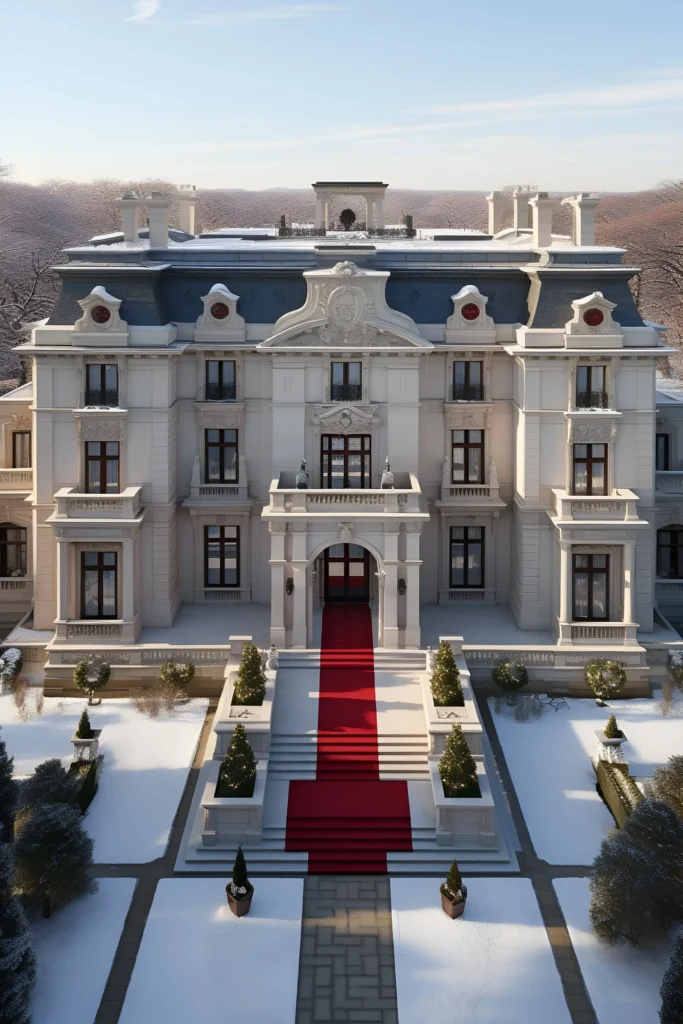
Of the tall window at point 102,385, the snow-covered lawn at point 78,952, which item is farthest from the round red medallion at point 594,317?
the snow-covered lawn at point 78,952

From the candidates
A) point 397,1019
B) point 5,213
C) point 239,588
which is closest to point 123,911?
point 397,1019

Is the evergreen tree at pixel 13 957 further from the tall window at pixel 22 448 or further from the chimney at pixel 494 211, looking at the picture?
the chimney at pixel 494 211

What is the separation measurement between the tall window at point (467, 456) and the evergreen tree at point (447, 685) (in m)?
10.2

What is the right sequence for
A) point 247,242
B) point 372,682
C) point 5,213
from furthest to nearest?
1. point 5,213
2. point 247,242
3. point 372,682

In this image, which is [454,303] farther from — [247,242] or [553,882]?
[553,882]

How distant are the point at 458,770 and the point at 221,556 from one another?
1633cm

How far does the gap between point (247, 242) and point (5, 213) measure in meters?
60.2

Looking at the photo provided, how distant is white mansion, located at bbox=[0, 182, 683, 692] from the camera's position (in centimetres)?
4012

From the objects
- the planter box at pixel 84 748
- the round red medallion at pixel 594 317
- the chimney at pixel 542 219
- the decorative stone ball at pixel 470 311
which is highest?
the chimney at pixel 542 219

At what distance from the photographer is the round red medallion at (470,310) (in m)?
Answer: 42.7

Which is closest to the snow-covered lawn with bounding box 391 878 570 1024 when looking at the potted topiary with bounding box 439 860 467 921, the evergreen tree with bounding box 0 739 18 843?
the potted topiary with bounding box 439 860 467 921

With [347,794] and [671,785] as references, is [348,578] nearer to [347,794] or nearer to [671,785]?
[347,794]

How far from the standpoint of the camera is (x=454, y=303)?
42.7 meters

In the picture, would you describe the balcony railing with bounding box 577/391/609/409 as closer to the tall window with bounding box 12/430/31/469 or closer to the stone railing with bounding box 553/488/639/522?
the stone railing with bounding box 553/488/639/522
